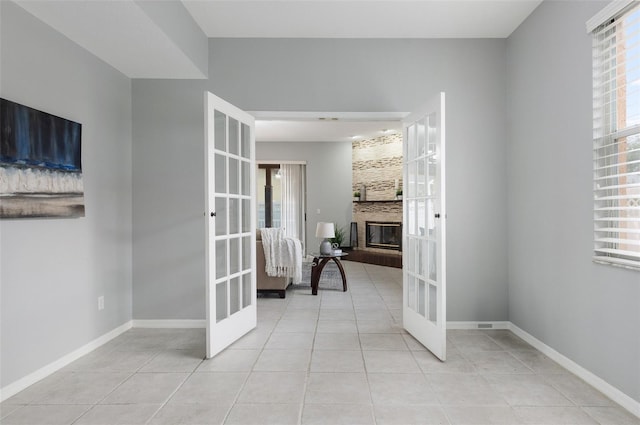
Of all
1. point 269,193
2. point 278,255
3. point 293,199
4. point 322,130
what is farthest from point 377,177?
point 278,255

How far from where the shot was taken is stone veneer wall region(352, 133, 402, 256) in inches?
313

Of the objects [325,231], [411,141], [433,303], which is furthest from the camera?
[325,231]

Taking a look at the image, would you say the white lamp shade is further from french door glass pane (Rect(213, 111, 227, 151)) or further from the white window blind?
the white window blind

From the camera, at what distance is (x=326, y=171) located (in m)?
8.86

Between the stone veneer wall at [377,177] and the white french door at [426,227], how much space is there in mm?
4357

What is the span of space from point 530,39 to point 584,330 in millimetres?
2339

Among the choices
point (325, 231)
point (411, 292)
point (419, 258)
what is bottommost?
point (411, 292)

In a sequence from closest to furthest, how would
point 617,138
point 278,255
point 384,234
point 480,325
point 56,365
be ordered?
point 617,138 → point 56,365 → point 480,325 → point 278,255 → point 384,234

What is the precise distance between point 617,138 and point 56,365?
4.03 m

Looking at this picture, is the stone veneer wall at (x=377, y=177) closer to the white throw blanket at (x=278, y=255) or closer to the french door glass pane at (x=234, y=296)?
the white throw blanket at (x=278, y=255)

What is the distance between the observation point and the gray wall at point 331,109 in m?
3.52

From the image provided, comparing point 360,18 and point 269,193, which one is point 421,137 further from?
point 269,193

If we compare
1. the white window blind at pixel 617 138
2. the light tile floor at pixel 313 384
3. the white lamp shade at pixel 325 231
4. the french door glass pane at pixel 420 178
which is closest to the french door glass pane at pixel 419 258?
the french door glass pane at pixel 420 178

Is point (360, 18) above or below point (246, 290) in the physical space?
above
